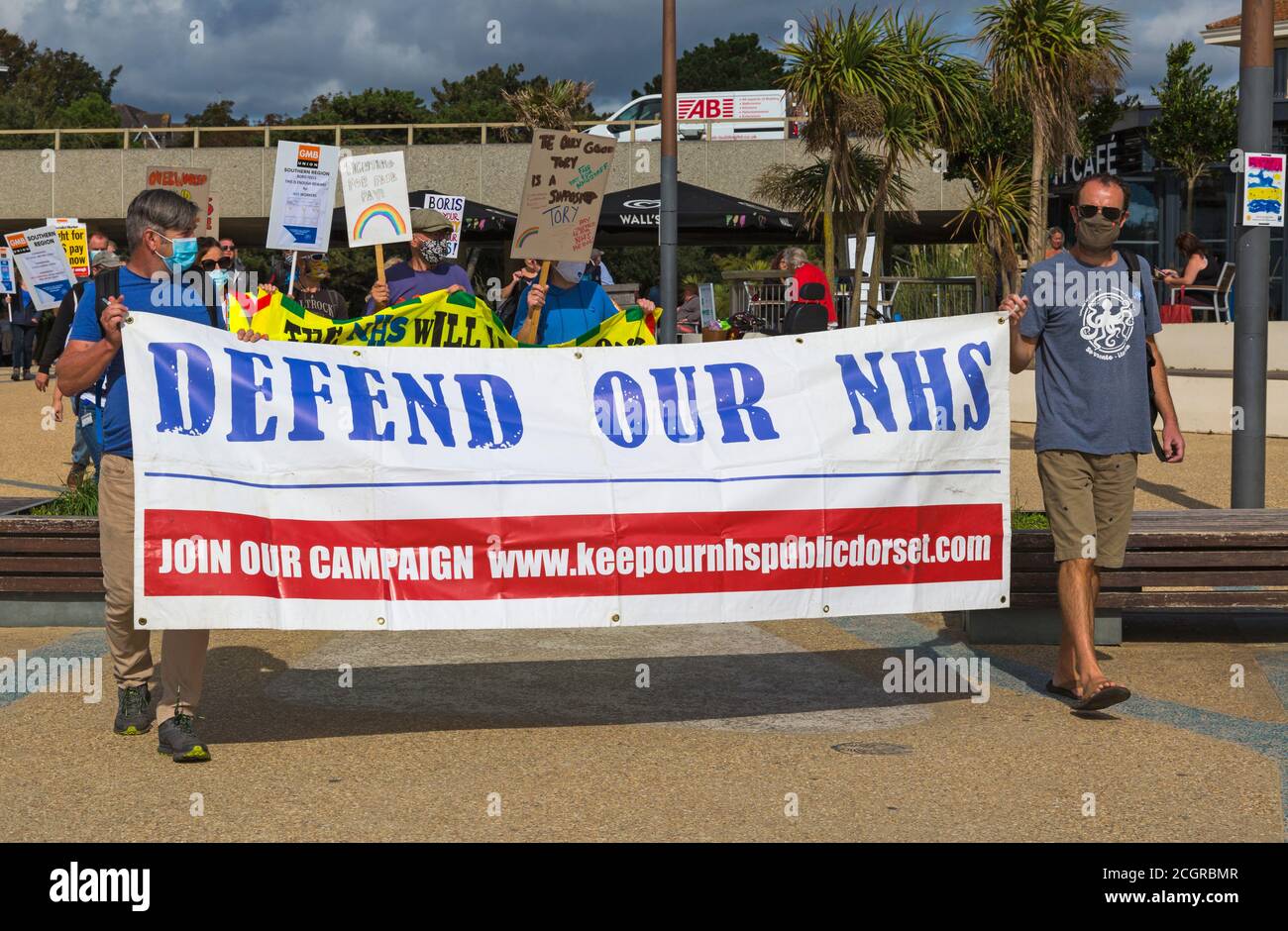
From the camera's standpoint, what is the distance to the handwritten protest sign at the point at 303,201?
36.8ft

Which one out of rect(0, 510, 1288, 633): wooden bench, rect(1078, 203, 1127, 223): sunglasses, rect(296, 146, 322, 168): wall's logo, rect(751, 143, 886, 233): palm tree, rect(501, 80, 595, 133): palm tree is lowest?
rect(0, 510, 1288, 633): wooden bench

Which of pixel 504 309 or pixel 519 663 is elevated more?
pixel 504 309

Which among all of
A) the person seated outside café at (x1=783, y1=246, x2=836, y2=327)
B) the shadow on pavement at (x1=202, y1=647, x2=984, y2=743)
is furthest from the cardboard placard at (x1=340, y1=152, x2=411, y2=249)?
the person seated outside café at (x1=783, y1=246, x2=836, y2=327)

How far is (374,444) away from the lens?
587 centimetres

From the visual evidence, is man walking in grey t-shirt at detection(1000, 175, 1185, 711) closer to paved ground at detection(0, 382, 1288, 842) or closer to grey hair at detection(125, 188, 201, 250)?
paved ground at detection(0, 382, 1288, 842)

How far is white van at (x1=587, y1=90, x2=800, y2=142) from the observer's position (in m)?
36.9

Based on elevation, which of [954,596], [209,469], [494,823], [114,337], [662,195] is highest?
[662,195]

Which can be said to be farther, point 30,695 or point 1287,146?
point 1287,146

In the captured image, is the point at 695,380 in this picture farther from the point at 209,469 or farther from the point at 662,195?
the point at 662,195

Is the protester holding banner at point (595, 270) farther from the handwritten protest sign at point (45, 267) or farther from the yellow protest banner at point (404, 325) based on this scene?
the yellow protest banner at point (404, 325)

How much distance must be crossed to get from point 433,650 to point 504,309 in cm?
288

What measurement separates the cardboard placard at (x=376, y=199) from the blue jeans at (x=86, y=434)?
184 cm

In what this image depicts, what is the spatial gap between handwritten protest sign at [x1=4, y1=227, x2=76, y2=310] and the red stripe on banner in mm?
8035

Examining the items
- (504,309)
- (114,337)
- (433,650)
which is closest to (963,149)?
(504,309)
